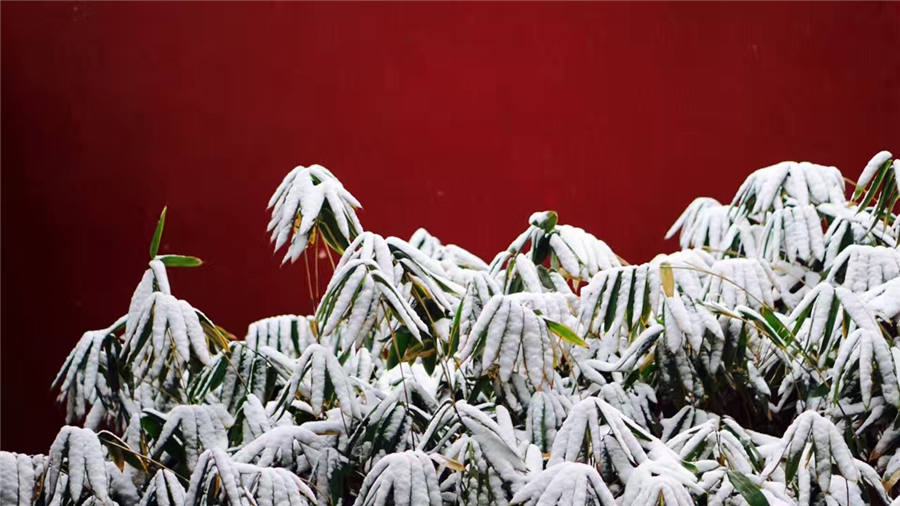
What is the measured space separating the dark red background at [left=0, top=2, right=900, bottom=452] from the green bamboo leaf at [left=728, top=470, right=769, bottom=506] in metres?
1.73

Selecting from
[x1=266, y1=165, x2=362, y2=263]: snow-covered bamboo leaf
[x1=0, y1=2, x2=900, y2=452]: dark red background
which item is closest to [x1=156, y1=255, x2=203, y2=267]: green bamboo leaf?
[x1=266, y1=165, x2=362, y2=263]: snow-covered bamboo leaf

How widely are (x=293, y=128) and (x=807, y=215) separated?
161 centimetres

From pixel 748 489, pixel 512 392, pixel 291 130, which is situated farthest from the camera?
pixel 291 130

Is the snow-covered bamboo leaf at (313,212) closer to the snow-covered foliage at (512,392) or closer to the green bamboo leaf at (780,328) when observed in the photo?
the snow-covered foliage at (512,392)

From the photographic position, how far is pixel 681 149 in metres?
2.71

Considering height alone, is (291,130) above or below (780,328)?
above

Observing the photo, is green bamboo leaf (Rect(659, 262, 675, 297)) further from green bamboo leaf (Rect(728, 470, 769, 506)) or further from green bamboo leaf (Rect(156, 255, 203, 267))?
green bamboo leaf (Rect(156, 255, 203, 267))

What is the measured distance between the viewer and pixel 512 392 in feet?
3.97

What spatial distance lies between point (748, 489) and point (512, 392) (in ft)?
1.04

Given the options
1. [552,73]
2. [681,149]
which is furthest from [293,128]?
[681,149]

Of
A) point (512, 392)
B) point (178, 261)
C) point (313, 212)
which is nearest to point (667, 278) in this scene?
point (512, 392)

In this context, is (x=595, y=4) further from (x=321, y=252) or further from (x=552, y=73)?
(x=321, y=252)

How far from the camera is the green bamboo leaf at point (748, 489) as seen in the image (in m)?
1.00

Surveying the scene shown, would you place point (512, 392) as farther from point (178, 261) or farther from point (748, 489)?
point (178, 261)
